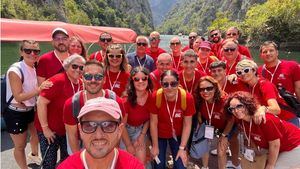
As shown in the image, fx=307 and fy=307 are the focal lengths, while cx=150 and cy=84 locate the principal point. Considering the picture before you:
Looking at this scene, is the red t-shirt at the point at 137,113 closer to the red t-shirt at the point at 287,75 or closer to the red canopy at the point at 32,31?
the red t-shirt at the point at 287,75

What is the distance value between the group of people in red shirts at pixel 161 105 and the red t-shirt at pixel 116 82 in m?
0.02

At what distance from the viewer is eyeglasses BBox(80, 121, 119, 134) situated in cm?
225

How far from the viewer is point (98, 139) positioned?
225 cm

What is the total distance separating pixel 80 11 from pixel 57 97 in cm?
9866

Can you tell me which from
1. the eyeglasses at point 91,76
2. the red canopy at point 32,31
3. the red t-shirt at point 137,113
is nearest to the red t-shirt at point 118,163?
the eyeglasses at point 91,76

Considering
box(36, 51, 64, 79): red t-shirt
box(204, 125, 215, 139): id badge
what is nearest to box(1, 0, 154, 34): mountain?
box(36, 51, 64, 79): red t-shirt

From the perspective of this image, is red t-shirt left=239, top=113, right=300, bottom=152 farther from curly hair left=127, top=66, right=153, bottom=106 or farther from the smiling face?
the smiling face

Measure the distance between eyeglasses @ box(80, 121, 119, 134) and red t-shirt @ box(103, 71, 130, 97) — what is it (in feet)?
8.75

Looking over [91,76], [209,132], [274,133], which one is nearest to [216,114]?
[209,132]

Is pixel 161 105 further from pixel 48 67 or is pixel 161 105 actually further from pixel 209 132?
pixel 48 67

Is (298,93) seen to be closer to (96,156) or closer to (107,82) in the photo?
(107,82)

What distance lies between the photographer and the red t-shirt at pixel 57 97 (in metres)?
3.87

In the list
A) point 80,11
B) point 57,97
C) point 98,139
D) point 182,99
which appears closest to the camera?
point 98,139

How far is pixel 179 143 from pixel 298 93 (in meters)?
2.15
